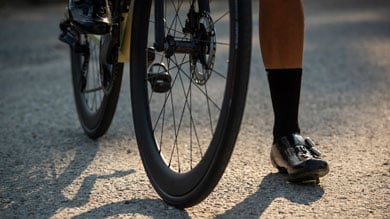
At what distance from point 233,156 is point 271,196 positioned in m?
0.53

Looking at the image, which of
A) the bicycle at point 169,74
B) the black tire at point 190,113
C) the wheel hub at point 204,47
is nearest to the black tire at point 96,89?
the bicycle at point 169,74

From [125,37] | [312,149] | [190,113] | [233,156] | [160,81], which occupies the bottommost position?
[233,156]

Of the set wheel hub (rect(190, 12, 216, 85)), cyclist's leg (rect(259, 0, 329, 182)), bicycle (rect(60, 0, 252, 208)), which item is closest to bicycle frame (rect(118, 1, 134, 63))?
bicycle (rect(60, 0, 252, 208))

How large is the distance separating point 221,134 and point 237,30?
10.7 inches

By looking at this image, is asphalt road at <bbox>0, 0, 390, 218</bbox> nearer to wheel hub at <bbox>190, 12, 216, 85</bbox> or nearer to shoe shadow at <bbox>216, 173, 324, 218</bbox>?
shoe shadow at <bbox>216, 173, 324, 218</bbox>

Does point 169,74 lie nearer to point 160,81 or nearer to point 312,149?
point 160,81

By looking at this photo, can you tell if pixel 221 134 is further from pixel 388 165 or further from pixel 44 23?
pixel 44 23

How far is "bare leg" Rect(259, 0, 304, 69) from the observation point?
2219mm

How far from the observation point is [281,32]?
2.24 meters

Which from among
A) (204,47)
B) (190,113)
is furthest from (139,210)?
(204,47)

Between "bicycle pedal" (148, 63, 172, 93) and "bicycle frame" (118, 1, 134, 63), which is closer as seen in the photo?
"bicycle pedal" (148, 63, 172, 93)

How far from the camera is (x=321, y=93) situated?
3.90 m

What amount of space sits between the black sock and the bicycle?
0.20 m

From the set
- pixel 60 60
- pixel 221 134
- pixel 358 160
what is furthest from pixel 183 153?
pixel 60 60
